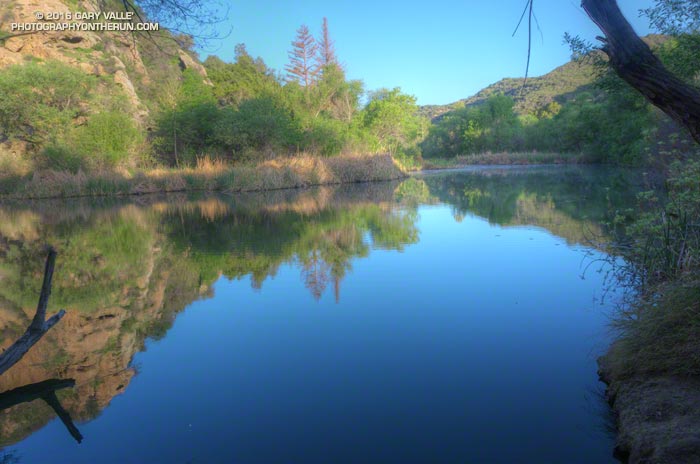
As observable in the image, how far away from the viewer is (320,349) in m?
4.96

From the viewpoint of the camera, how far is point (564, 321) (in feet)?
18.0

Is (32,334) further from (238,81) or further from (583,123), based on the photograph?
(583,123)

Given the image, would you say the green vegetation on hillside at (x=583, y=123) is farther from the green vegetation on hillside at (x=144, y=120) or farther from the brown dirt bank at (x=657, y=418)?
the green vegetation on hillside at (x=144, y=120)

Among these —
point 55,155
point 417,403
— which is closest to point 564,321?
point 417,403

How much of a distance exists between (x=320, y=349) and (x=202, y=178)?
77.3 ft

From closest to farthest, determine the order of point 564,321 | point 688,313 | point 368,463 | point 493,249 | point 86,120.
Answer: point 368,463 → point 688,313 → point 564,321 → point 493,249 → point 86,120

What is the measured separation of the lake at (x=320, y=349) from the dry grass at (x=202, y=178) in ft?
48.5

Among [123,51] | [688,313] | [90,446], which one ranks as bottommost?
[90,446]

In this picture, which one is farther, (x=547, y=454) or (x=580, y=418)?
(x=580, y=418)

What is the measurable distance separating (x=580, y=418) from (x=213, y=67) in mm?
58265

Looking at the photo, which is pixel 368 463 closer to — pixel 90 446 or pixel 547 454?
pixel 547 454

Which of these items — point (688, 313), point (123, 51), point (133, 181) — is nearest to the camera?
point (688, 313)

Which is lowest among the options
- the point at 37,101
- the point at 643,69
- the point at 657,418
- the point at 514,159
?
the point at 657,418

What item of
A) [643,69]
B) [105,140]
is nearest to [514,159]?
[105,140]
